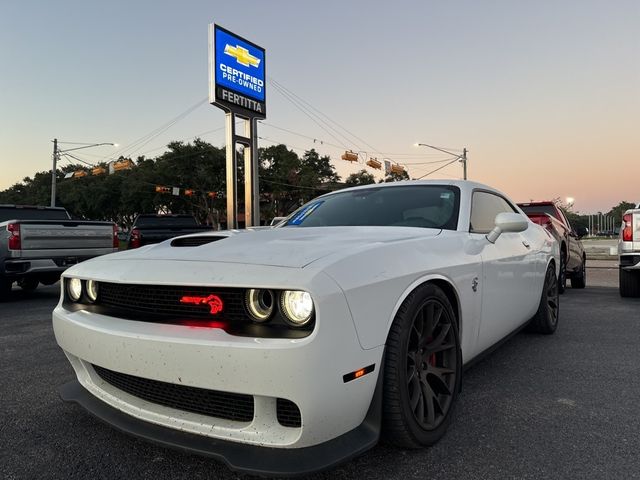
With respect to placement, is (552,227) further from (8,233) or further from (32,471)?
(8,233)

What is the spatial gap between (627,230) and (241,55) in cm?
1396

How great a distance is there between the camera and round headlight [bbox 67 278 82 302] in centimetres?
248

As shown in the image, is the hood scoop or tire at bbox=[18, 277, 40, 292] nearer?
the hood scoop

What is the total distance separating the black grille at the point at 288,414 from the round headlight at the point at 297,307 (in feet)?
0.95

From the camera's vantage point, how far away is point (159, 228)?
35.0 ft

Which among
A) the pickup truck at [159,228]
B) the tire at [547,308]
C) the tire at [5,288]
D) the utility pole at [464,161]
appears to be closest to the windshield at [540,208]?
the tire at [547,308]

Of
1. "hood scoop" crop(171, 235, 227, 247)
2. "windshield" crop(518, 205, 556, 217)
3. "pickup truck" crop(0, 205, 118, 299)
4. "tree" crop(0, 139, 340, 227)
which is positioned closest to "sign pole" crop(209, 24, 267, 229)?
"pickup truck" crop(0, 205, 118, 299)

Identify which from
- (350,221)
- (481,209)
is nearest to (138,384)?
(350,221)

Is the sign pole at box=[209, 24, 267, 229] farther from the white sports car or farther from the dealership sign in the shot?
the white sports car

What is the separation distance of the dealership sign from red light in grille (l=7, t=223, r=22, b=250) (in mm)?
9593

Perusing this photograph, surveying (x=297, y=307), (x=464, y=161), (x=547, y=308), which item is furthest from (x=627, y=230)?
(x=464, y=161)

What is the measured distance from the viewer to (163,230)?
10.5 m

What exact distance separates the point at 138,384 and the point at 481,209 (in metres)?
2.53

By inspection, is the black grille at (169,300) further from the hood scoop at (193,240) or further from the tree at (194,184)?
the tree at (194,184)
